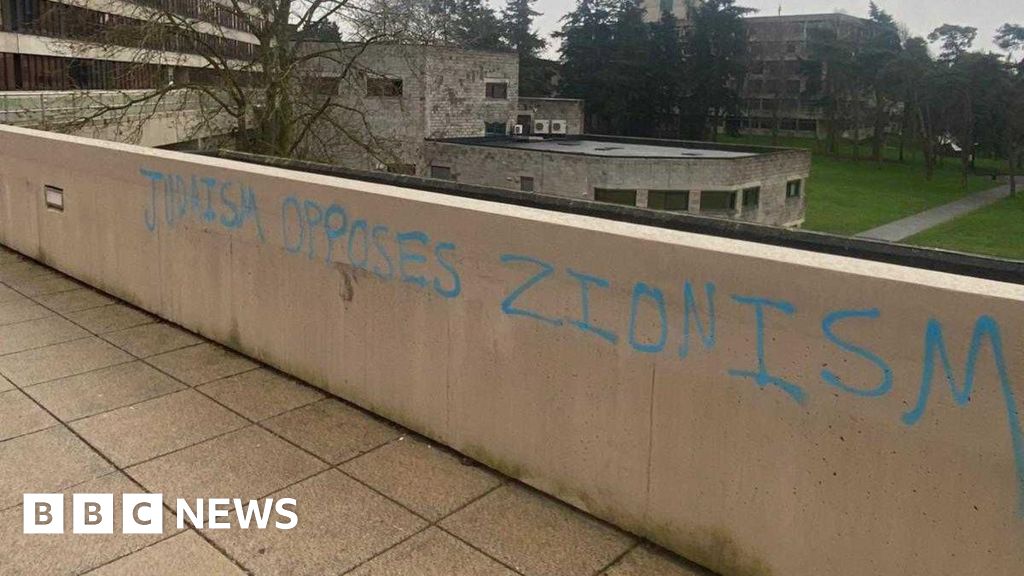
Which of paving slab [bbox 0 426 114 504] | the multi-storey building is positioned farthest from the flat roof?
paving slab [bbox 0 426 114 504]

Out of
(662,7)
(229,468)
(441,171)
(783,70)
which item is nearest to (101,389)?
(229,468)

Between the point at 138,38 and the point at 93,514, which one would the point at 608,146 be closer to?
the point at 138,38

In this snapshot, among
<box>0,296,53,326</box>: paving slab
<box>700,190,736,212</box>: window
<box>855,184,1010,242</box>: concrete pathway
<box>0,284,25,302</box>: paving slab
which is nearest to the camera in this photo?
<box>0,296,53,326</box>: paving slab

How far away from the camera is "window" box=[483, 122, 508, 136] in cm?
5553

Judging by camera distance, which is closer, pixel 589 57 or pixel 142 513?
pixel 142 513

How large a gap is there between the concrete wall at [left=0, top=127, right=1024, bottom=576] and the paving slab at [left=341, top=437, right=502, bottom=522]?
130 millimetres

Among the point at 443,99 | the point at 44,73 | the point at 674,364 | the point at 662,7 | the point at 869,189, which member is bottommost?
the point at 869,189

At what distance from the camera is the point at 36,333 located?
658 cm

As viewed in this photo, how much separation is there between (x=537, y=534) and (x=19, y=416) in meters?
3.25

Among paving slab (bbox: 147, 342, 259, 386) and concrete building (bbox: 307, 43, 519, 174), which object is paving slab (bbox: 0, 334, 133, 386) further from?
concrete building (bbox: 307, 43, 519, 174)

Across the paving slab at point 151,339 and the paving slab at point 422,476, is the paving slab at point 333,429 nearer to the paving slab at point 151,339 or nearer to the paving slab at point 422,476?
the paving slab at point 422,476

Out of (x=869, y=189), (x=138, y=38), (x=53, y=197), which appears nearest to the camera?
(x=53, y=197)

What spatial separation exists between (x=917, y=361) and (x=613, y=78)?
8701cm

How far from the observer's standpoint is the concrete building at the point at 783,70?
3885 inches
